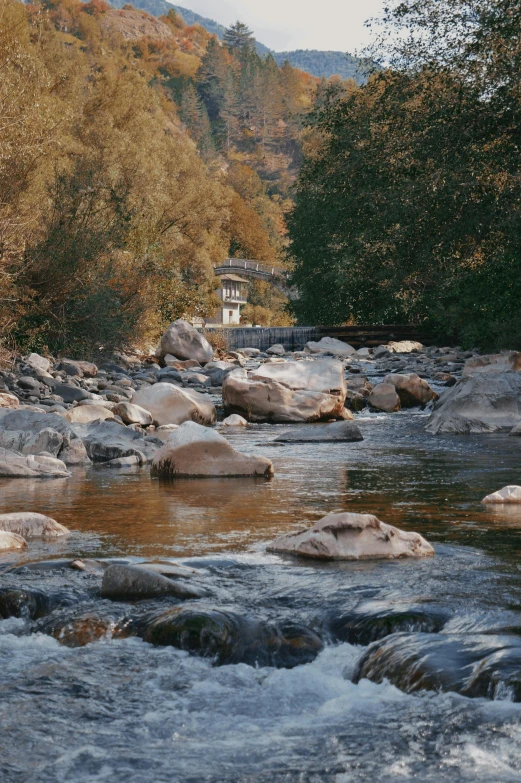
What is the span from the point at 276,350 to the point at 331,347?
8.29 feet

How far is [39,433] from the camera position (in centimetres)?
1070

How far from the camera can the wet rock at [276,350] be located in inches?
1351

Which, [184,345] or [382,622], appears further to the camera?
[184,345]

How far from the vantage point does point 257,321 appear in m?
72.0

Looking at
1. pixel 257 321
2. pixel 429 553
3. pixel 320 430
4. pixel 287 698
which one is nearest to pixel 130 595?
pixel 287 698

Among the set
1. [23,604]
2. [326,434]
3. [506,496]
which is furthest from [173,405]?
[23,604]

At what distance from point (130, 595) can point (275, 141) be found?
488ft

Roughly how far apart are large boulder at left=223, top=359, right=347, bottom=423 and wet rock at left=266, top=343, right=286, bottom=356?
17.7m

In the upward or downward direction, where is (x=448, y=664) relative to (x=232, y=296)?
downward

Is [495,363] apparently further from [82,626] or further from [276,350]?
[82,626]

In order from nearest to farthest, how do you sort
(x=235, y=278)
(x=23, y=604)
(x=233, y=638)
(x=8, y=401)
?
(x=233, y=638) < (x=23, y=604) < (x=8, y=401) < (x=235, y=278)

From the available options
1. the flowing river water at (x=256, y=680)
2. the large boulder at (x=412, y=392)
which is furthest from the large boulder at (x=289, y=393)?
the flowing river water at (x=256, y=680)

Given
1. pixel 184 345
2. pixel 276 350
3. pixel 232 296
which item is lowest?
pixel 184 345

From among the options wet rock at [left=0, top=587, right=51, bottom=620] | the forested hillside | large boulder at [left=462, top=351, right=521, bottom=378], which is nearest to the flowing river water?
wet rock at [left=0, top=587, right=51, bottom=620]
